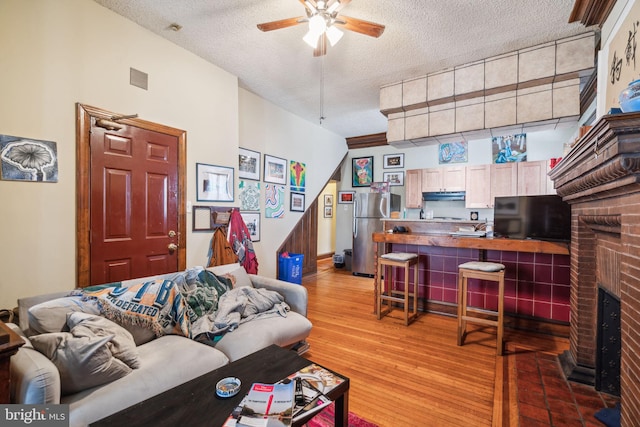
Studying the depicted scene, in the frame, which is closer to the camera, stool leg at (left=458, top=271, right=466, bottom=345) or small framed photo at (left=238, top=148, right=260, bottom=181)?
stool leg at (left=458, top=271, right=466, bottom=345)

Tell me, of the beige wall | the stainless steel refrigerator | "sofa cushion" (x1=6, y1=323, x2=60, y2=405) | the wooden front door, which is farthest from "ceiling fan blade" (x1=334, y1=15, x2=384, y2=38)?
the stainless steel refrigerator

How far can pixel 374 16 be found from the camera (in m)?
2.51

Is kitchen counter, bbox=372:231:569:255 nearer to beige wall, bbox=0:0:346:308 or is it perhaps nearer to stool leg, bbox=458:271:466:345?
stool leg, bbox=458:271:466:345

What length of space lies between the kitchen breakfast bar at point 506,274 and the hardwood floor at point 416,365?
0.25 metres

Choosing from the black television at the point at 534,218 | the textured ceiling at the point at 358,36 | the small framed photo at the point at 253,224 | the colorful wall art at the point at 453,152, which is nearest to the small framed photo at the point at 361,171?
the colorful wall art at the point at 453,152

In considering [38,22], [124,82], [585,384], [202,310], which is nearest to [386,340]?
[585,384]

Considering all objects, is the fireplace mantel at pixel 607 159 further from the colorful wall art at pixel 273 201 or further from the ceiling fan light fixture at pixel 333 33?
the colorful wall art at pixel 273 201

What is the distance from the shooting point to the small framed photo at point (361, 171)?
6660mm

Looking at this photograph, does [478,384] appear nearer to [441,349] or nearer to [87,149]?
[441,349]

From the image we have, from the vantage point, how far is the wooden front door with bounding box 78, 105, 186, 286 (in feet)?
7.88

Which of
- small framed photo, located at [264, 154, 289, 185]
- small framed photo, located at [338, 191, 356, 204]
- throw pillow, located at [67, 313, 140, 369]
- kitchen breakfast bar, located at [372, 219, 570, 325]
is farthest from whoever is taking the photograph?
small framed photo, located at [338, 191, 356, 204]

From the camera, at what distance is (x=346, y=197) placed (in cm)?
688

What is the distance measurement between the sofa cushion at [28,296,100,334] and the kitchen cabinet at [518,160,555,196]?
5.93 m

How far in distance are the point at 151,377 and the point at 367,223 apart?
4812 millimetres
